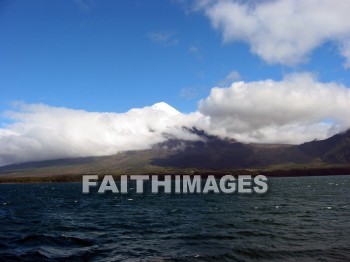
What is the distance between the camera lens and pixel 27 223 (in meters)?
69.1

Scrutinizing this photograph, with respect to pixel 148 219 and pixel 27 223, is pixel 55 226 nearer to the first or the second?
pixel 27 223

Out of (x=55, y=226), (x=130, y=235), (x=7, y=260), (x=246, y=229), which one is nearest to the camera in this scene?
(x=7, y=260)

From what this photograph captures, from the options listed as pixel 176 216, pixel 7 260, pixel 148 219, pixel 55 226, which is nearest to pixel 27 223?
pixel 55 226

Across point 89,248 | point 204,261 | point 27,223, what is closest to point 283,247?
point 204,261

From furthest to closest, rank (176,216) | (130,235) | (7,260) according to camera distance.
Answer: (176,216)
(130,235)
(7,260)

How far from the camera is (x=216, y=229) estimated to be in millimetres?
58281

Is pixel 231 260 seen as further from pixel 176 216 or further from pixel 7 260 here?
pixel 176 216

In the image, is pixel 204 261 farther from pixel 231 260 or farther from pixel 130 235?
pixel 130 235

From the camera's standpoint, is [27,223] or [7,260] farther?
[27,223]

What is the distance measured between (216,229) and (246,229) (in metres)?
4.42

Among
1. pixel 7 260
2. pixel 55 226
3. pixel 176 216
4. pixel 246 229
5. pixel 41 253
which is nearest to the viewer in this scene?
pixel 7 260

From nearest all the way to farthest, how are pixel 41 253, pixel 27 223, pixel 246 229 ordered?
pixel 41 253 < pixel 246 229 < pixel 27 223

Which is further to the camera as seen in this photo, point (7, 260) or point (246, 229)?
point (246, 229)

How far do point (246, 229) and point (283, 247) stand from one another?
44.4ft
